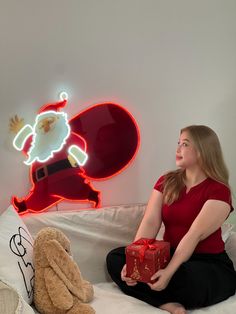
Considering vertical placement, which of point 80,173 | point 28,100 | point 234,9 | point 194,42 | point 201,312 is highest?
point 234,9

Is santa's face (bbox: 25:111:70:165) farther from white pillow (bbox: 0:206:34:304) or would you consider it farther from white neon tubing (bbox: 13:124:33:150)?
white pillow (bbox: 0:206:34:304)

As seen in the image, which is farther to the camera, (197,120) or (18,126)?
(197,120)

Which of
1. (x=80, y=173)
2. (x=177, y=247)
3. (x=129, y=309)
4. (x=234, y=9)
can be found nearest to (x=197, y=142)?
(x=177, y=247)

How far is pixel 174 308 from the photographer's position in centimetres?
173

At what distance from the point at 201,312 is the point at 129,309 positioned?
0.30 metres

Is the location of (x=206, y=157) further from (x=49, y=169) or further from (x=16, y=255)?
(x=16, y=255)

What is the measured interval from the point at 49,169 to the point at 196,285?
0.94 meters

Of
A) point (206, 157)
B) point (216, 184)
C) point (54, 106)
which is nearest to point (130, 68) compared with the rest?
point (54, 106)

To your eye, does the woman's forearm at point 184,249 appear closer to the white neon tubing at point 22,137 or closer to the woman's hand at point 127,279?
the woman's hand at point 127,279

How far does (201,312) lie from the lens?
1727mm

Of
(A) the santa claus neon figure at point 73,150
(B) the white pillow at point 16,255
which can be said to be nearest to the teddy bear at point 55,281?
(B) the white pillow at point 16,255

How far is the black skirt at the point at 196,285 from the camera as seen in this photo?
5.70 ft

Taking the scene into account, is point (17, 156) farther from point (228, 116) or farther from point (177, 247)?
point (228, 116)

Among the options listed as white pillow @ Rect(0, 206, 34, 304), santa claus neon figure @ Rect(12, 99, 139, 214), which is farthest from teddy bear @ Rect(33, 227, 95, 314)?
santa claus neon figure @ Rect(12, 99, 139, 214)
